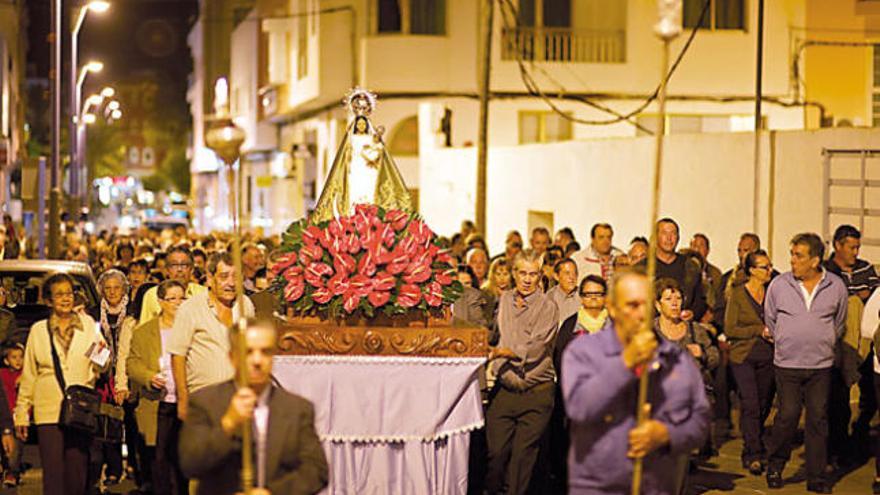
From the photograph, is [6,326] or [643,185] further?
[643,185]

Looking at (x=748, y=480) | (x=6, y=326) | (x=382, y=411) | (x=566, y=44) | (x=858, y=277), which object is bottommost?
(x=748, y=480)

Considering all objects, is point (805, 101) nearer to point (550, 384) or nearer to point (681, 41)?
point (681, 41)

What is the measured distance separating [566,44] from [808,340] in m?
25.0

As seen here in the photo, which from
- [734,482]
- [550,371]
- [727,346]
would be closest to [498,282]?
[727,346]

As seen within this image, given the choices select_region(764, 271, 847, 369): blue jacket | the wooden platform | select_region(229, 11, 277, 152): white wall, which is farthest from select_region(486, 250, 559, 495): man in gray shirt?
select_region(229, 11, 277, 152): white wall

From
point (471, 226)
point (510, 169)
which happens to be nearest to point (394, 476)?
point (471, 226)

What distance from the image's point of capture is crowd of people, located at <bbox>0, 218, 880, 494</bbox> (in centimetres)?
739

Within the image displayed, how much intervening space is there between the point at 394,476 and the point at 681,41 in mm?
26030

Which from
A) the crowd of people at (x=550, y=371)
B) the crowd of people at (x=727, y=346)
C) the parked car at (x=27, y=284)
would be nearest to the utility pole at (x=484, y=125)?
the crowd of people at (x=550, y=371)

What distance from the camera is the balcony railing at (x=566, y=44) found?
3753 centimetres

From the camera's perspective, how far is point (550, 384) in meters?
12.7

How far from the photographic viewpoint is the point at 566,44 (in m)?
38.2

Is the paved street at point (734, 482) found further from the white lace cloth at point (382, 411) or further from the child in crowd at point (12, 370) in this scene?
the white lace cloth at point (382, 411)

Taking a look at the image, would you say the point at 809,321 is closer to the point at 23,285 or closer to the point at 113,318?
the point at 113,318
